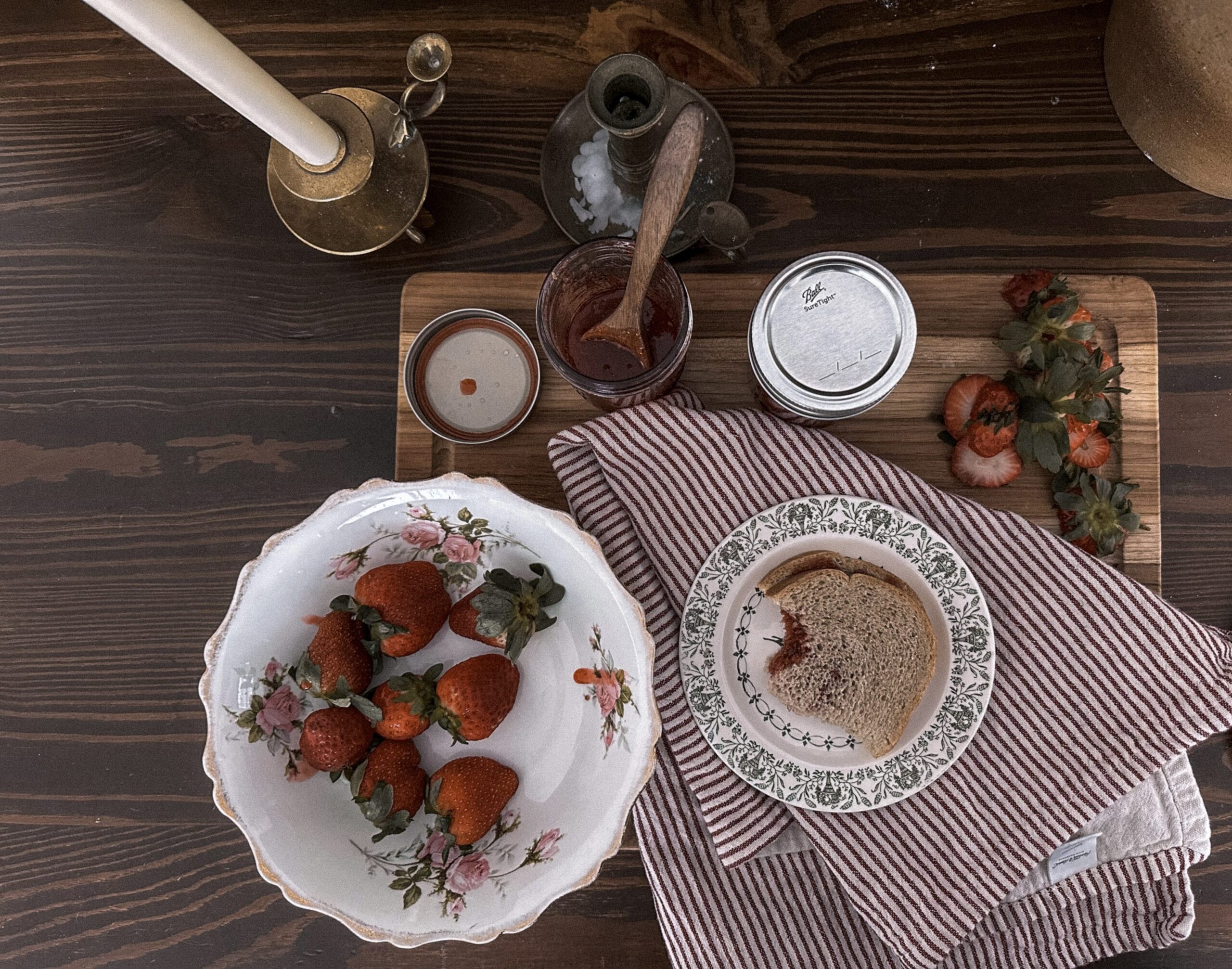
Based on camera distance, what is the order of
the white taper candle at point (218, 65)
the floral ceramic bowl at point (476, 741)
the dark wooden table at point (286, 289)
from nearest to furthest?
the white taper candle at point (218, 65)
the floral ceramic bowl at point (476, 741)
the dark wooden table at point (286, 289)

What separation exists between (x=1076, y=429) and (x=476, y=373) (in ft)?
2.21

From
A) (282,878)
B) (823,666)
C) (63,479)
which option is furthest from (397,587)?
(63,479)

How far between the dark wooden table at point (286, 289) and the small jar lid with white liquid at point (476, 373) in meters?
0.14

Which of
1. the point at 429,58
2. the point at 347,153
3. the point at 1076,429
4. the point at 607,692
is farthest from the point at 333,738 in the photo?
the point at 1076,429

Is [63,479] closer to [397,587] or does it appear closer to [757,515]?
[397,587]

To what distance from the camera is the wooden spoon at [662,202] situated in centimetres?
81

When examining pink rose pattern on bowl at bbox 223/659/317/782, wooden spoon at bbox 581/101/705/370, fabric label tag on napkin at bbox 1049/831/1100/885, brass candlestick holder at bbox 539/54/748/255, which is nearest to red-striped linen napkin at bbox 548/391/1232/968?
fabric label tag on napkin at bbox 1049/831/1100/885

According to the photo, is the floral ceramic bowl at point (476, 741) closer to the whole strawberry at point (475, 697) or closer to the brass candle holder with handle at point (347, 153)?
the whole strawberry at point (475, 697)

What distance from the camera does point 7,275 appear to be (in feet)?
3.79

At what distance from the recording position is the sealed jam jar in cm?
87

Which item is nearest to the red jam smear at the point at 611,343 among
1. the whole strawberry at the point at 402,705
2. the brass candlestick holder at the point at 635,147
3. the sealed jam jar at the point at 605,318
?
the sealed jam jar at the point at 605,318

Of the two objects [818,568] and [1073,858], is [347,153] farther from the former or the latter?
[1073,858]

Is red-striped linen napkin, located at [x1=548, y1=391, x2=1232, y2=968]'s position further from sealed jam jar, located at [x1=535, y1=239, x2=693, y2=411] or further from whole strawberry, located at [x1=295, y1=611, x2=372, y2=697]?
whole strawberry, located at [x1=295, y1=611, x2=372, y2=697]

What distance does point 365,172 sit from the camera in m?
0.96
